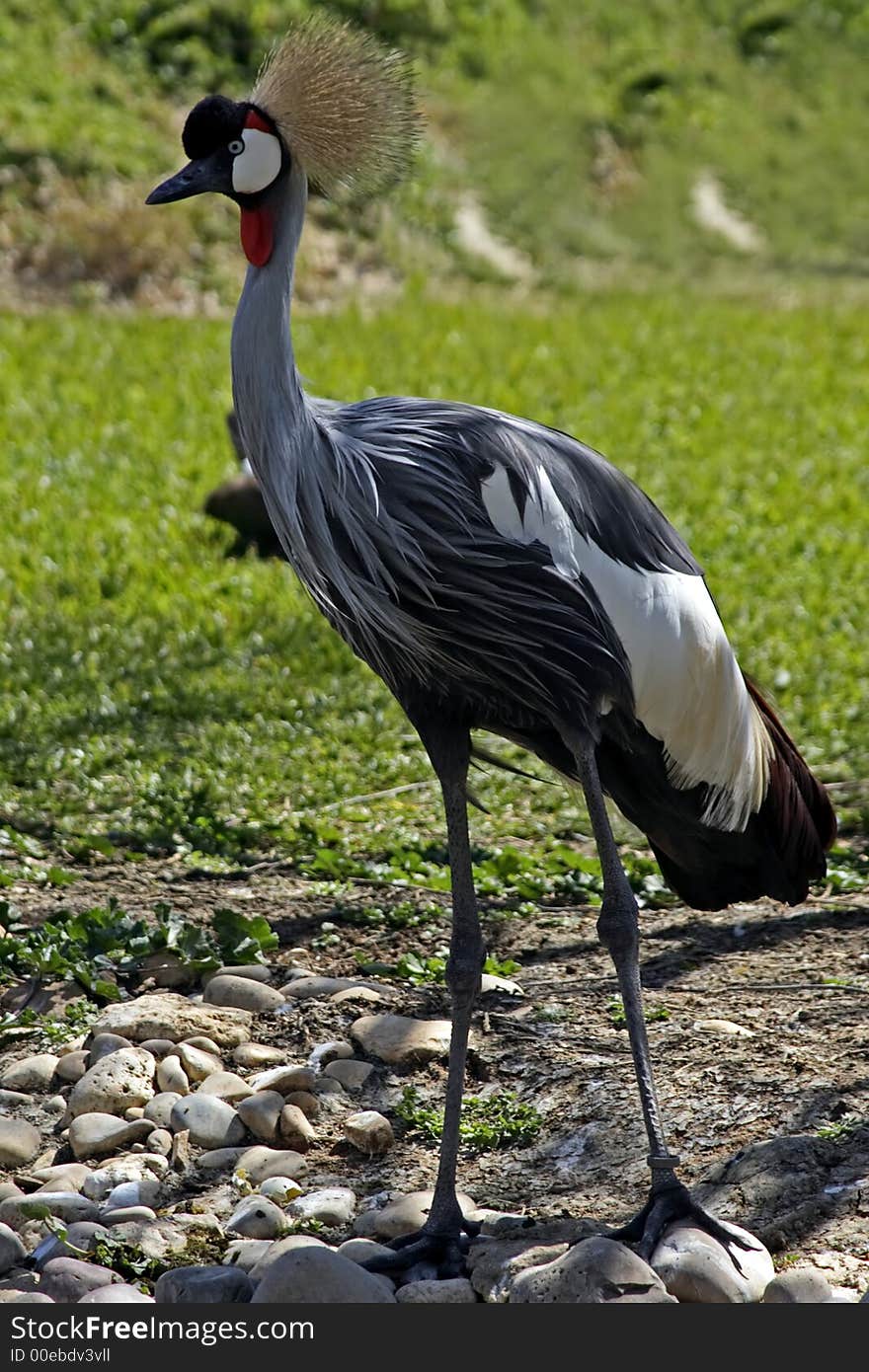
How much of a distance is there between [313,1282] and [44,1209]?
675 mm

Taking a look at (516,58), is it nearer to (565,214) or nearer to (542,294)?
(565,214)

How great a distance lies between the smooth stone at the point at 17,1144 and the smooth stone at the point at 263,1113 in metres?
0.46

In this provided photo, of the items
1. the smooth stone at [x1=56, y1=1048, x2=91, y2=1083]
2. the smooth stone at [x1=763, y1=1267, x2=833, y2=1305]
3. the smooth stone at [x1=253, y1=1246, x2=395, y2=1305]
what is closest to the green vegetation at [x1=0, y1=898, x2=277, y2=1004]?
the smooth stone at [x1=56, y1=1048, x2=91, y2=1083]

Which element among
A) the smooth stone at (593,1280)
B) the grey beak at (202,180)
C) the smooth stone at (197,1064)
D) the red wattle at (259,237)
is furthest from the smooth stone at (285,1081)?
the grey beak at (202,180)

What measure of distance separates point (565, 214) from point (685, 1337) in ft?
48.1

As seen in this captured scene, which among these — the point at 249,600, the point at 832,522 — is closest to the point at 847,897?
the point at 249,600

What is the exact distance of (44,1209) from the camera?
3.33m

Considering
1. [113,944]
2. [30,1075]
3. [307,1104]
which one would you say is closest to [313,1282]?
[307,1104]

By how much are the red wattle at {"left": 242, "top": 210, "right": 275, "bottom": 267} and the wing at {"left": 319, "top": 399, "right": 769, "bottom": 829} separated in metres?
0.37

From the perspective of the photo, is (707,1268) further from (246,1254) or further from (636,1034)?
(246,1254)

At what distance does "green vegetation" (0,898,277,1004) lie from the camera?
421cm

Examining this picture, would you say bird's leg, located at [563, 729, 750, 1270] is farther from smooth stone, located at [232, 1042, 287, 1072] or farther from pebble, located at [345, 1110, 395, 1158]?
smooth stone, located at [232, 1042, 287, 1072]

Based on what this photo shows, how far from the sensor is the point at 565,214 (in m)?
16.3

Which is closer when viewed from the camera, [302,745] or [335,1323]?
[335,1323]
